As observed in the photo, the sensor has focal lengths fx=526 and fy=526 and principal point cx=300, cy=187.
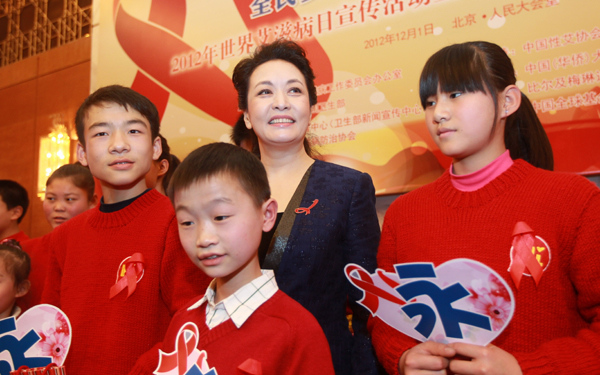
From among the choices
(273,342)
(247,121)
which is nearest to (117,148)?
(247,121)

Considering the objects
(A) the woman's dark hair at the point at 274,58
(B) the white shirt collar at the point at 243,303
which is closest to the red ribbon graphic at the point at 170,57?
(A) the woman's dark hair at the point at 274,58

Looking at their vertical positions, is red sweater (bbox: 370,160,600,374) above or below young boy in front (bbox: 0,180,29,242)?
below

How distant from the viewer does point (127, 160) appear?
4.64ft

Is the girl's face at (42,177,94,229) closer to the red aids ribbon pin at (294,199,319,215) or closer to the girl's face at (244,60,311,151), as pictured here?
the girl's face at (244,60,311,151)

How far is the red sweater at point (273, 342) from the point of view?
0.94m

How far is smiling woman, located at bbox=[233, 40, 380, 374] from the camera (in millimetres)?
1271

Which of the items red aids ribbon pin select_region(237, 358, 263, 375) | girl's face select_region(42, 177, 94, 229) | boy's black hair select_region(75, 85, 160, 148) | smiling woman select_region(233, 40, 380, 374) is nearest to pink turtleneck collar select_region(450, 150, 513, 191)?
smiling woman select_region(233, 40, 380, 374)

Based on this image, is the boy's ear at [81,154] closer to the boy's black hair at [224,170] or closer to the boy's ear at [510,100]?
the boy's black hair at [224,170]

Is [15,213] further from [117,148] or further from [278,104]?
[278,104]

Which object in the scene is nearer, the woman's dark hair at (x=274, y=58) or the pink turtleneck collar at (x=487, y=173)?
the pink turtleneck collar at (x=487, y=173)

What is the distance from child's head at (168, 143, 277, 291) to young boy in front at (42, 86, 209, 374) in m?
0.27

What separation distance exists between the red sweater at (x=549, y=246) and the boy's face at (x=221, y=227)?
37 cm

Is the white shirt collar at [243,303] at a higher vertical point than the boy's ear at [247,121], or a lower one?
lower

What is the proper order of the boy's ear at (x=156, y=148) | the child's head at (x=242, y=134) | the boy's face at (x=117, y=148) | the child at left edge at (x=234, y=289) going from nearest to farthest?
1. the child at left edge at (x=234, y=289)
2. the boy's face at (x=117, y=148)
3. the boy's ear at (x=156, y=148)
4. the child's head at (x=242, y=134)
